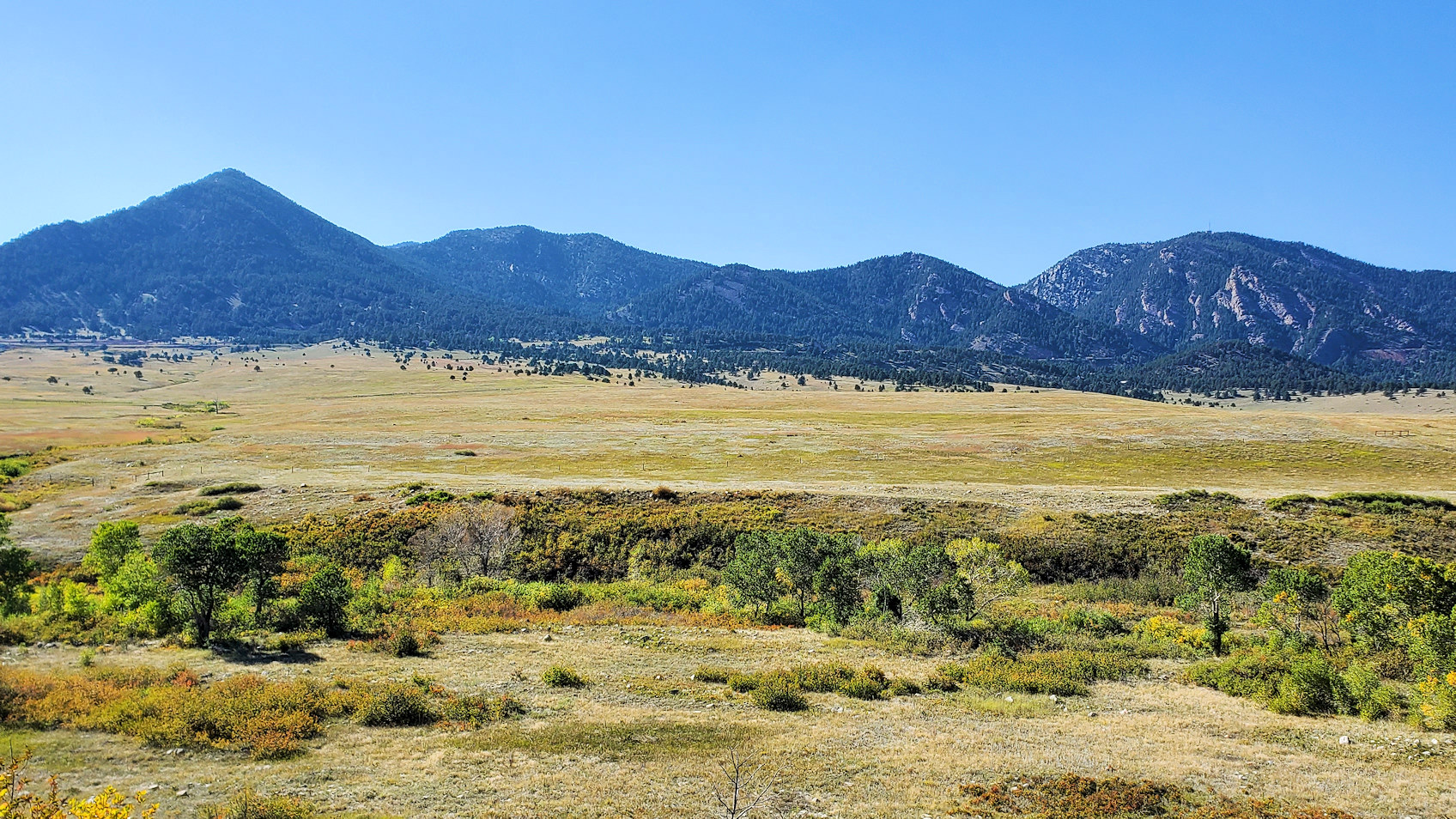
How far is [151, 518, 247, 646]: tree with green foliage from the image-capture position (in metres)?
25.7

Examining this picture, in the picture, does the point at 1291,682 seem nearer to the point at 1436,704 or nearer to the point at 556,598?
the point at 1436,704

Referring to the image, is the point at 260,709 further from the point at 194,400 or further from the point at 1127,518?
the point at 194,400

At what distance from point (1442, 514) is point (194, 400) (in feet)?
778

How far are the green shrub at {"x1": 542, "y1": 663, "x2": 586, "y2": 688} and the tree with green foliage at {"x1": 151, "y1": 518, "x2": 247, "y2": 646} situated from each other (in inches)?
536

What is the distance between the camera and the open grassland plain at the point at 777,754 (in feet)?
42.8

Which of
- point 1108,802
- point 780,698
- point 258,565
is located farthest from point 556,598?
point 1108,802

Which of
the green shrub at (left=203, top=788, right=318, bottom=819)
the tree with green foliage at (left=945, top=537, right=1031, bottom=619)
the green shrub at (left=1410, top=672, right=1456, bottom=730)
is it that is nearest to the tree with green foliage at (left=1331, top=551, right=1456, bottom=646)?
the green shrub at (left=1410, top=672, right=1456, bottom=730)

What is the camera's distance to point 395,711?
57.8ft

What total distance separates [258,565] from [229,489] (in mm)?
42319

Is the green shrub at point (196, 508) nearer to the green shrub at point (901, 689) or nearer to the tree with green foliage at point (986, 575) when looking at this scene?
the tree with green foliage at point (986, 575)

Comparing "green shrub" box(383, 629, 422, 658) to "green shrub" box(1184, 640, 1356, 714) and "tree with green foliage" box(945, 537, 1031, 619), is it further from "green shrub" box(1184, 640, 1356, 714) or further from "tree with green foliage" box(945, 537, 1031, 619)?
"green shrub" box(1184, 640, 1356, 714)

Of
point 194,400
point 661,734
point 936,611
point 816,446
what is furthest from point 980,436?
point 194,400

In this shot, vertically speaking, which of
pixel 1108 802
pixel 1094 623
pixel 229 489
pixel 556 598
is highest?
pixel 1108 802

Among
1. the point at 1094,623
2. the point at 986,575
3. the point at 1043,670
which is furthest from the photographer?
the point at 986,575
